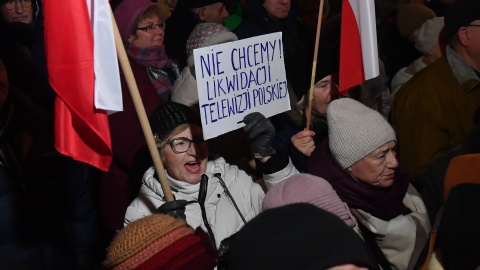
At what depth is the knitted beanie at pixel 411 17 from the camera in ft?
22.0

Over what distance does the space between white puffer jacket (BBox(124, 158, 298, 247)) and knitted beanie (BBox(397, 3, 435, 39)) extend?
317cm

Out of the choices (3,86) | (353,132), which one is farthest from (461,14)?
(3,86)

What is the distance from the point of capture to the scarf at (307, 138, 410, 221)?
393 cm

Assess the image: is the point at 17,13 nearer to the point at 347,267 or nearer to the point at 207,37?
the point at 207,37

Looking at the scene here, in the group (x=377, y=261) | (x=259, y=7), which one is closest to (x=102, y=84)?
(x=377, y=261)

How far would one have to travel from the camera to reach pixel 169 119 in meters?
4.07

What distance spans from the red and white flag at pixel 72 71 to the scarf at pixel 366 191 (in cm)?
112

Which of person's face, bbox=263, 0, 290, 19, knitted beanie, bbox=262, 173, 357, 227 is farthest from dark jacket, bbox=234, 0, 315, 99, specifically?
knitted beanie, bbox=262, 173, 357, 227

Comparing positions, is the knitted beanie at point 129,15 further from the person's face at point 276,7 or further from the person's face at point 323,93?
the person's face at point 276,7

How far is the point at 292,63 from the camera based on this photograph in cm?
542

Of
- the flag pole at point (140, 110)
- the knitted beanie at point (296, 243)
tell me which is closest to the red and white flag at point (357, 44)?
the flag pole at point (140, 110)

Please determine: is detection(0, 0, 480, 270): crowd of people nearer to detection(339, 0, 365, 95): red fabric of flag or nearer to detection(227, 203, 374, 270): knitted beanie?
detection(227, 203, 374, 270): knitted beanie

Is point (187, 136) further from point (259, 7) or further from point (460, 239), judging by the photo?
point (259, 7)

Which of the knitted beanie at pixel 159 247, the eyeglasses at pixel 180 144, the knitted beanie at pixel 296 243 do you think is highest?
the knitted beanie at pixel 296 243
